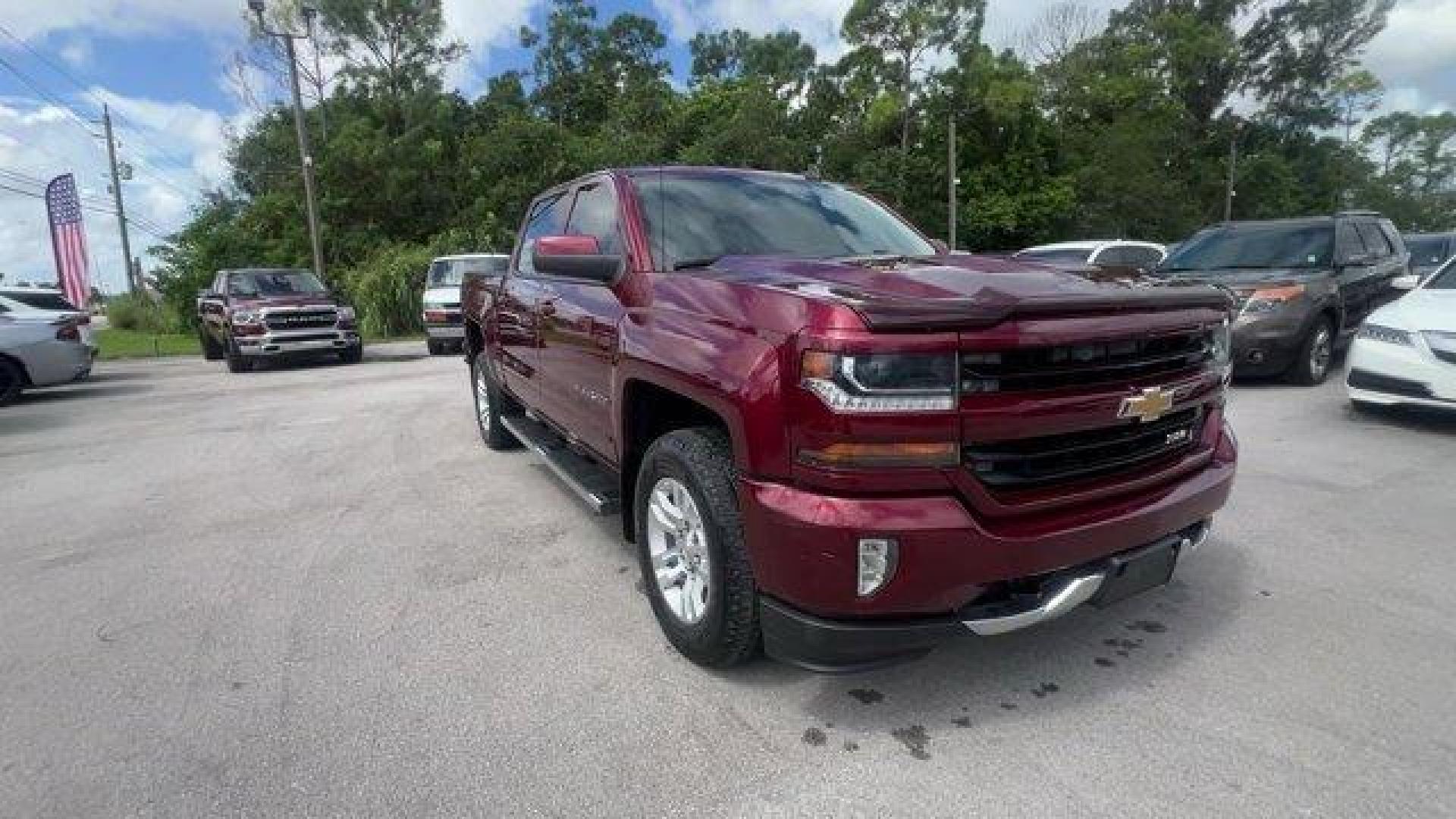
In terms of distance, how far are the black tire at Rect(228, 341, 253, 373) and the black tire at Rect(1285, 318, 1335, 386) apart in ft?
48.2

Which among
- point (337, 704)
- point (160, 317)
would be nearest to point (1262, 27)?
point (160, 317)

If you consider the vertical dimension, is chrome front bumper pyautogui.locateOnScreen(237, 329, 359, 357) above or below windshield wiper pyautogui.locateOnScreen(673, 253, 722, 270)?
below

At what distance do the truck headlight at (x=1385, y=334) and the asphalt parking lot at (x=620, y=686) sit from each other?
165cm

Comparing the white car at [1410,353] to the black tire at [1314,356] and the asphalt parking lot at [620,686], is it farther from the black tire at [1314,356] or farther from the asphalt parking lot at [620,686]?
the asphalt parking lot at [620,686]

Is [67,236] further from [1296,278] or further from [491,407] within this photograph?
[1296,278]

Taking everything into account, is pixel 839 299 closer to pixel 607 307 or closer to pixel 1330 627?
pixel 607 307

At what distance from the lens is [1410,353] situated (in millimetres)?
6008

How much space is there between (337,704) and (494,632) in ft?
2.16

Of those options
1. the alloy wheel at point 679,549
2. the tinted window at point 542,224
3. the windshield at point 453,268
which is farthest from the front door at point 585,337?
the windshield at point 453,268

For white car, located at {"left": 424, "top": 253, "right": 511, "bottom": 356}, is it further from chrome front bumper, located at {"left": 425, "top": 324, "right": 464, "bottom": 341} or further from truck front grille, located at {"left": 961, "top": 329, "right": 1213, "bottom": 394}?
truck front grille, located at {"left": 961, "top": 329, "right": 1213, "bottom": 394}

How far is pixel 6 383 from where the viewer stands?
10289mm

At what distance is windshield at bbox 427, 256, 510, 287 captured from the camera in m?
16.1

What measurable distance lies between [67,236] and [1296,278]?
27452 millimetres

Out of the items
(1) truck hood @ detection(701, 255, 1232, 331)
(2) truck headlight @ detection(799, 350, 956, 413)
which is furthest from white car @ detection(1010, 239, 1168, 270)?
(2) truck headlight @ detection(799, 350, 956, 413)
